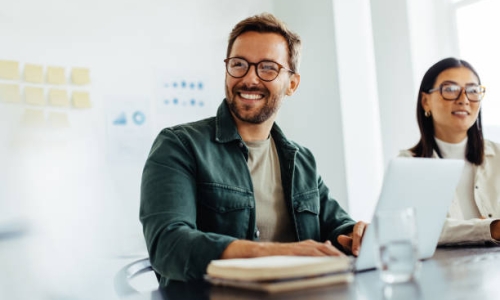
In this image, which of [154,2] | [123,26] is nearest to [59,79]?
[123,26]

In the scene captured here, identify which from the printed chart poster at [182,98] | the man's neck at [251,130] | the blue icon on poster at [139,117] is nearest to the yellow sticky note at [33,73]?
the blue icon on poster at [139,117]

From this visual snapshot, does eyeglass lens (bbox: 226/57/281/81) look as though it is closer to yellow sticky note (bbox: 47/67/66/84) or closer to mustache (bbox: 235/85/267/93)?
mustache (bbox: 235/85/267/93)

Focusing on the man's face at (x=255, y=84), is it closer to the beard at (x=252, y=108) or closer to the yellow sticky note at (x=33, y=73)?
the beard at (x=252, y=108)

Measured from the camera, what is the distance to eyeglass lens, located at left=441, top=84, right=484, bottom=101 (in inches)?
85.9

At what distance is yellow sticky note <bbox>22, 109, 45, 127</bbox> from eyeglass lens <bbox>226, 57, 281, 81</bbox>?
44.1 inches

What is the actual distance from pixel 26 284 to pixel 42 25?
115 cm

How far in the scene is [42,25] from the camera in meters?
2.46

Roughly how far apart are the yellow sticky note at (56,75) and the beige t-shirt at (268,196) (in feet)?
4.01

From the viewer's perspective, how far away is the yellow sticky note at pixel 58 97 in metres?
2.47

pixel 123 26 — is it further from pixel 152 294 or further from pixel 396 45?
pixel 152 294

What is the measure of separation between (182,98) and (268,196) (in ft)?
4.78

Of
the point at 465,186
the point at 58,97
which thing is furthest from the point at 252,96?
the point at 58,97

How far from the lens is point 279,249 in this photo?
0.98 meters

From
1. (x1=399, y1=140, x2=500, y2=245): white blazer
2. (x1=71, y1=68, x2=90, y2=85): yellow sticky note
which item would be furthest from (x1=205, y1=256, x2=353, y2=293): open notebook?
(x1=71, y1=68, x2=90, y2=85): yellow sticky note
